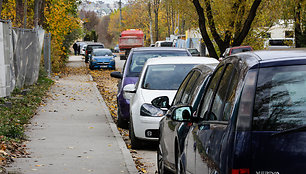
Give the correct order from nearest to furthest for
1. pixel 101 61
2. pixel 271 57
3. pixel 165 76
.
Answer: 1. pixel 271 57
2. pixel 165 76
3. pixel 101 61

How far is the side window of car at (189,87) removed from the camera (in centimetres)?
713

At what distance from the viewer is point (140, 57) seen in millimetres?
15156

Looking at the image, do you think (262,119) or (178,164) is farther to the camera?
(178,164)

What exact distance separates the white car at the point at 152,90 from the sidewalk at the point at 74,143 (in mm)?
470

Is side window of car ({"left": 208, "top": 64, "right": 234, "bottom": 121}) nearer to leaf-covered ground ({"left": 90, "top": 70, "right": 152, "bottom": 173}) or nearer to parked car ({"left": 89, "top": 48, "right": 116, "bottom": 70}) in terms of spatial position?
leaf-covered ground ({"left": 90, "top": 70, "right": 152, "bottom": 173})

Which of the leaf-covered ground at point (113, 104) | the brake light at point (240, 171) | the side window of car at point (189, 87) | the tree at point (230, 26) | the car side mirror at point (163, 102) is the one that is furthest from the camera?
the tree at point (230, 26)

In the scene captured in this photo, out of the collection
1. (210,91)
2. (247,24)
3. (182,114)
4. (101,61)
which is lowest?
(101,61)

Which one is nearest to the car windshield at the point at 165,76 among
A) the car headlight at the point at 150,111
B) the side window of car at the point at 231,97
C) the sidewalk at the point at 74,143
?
the car headlight at the point at 150,111

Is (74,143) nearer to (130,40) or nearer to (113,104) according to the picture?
(113,104)

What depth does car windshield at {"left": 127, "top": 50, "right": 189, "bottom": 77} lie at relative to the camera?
14.7 meters

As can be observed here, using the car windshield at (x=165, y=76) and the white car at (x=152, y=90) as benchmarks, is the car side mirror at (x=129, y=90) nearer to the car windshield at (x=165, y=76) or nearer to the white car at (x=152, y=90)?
the white car at (x=152, y=90)

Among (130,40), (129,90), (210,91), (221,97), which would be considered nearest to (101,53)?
(130,40)

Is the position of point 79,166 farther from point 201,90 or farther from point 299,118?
point 299,118

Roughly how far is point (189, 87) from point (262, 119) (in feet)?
11.4
